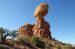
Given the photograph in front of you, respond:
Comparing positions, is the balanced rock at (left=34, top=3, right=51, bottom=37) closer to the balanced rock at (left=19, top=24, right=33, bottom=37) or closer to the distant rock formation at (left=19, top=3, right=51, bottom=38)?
the distant rock formation at (left=19, top=3, right=51, bottom=38)

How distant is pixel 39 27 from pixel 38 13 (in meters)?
5.69

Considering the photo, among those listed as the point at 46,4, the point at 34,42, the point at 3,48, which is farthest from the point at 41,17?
the point at 3,48

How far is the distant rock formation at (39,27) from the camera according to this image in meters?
65.2

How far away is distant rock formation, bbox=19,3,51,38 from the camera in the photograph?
2569 inches

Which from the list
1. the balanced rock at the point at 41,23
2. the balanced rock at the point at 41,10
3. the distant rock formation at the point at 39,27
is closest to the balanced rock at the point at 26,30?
the distant rock formation at the point at 39,27

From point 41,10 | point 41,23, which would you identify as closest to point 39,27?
point 41,23

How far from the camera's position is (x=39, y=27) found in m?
66.4

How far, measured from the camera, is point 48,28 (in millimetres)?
66438

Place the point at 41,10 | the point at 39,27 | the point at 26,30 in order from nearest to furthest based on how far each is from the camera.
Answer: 1. the point at 39,27
2. the point at 41,10
3. the point at 26,30

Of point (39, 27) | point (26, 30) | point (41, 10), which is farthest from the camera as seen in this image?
point (26, 30)

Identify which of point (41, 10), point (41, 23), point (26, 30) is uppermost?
point (41, 10)

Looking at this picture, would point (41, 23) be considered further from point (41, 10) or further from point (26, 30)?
point (26, 30)

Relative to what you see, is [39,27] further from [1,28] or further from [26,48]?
[26,48]

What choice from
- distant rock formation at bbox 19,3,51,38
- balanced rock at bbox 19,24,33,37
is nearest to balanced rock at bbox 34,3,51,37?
distant rock formation at bbox 19,3,51,38
